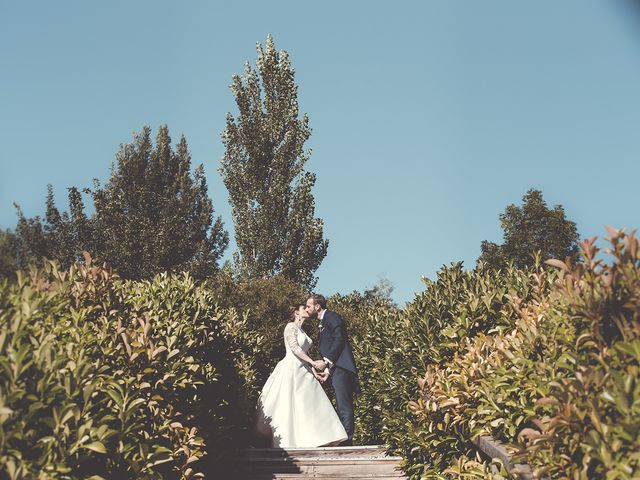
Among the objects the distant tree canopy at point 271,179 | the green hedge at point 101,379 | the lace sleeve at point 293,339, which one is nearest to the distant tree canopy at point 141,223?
the distant tree canopy at point 271,179

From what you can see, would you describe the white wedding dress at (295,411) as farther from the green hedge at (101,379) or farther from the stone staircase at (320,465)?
the green hedge at (101,379)

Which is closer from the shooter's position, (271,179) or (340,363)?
(340,363)

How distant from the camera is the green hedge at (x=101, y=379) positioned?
2.88 metres

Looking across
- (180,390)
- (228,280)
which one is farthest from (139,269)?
(180,390)

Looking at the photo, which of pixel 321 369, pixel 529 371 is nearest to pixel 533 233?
pixel 321 369

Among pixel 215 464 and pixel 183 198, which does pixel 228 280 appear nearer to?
pixel 215 464

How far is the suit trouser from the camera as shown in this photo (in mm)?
10008

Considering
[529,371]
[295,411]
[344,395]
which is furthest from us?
[344,395]

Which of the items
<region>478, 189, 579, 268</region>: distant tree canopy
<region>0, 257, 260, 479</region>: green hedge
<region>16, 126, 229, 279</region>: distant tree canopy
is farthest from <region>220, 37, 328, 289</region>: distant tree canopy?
<region>478, 189, 579, 268</region>: distant tree canopy

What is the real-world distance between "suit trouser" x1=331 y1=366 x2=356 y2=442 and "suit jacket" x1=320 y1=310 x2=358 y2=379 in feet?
0.35

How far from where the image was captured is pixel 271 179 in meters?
29.8

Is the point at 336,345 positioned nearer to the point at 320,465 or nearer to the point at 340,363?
the point at 340,363

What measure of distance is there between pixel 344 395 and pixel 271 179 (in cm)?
2046

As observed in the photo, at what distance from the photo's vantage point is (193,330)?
570cm
